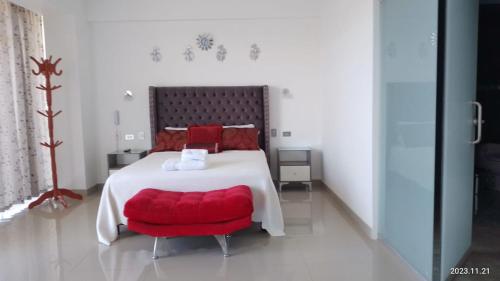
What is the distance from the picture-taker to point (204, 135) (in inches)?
206

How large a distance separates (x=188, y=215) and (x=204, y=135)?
7.22 ft

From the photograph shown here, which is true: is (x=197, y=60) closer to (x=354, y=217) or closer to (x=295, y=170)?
(x=295, y=170)

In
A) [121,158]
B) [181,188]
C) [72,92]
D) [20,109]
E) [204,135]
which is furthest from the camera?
[121,158]

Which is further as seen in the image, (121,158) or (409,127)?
(121,158)

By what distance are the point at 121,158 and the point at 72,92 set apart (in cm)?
120

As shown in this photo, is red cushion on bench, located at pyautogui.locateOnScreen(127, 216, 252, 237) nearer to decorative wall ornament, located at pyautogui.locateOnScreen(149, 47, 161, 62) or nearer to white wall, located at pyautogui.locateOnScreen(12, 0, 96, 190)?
white wall, located at pyautogui.locateOnScreen(12, 0, 96, 190)

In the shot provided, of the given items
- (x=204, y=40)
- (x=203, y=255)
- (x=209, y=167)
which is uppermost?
(x=204, y=40)

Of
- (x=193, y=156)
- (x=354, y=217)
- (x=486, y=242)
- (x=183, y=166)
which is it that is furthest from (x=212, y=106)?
(x=486, y=242)

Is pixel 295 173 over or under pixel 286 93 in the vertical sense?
under

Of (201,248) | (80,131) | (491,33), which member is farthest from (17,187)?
(491,33)

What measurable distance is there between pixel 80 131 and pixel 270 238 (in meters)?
3.41

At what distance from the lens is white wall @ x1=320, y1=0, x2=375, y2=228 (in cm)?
361

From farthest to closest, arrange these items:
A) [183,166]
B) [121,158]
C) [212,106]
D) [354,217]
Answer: [121,158]
[212,106]
[354,217]
[183,166]

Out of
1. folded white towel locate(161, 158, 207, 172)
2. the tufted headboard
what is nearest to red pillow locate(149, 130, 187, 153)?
the tufted headboard
